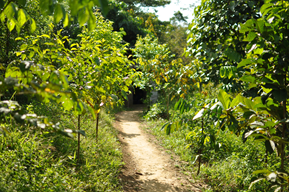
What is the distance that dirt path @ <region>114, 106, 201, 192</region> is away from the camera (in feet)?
13.7

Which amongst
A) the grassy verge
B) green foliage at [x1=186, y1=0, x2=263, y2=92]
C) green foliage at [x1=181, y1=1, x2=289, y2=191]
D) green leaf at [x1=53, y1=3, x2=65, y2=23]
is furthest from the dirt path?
green leaf at [x1=53, y1=3, x2=65, y2=23]

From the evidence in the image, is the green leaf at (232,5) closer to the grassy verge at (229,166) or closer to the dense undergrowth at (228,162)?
the dense undergrowth at (228,162)

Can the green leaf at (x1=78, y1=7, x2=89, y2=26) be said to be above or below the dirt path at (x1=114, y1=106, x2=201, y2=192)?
above

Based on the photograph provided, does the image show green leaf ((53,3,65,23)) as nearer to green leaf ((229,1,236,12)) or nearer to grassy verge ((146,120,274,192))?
green leaf ((229,1,236,12))

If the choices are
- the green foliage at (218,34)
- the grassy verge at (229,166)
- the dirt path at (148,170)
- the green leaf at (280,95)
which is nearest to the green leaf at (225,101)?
the green leaf at (280,95)

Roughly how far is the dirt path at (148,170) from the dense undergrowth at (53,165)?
1.03ft

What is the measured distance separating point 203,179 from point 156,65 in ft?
12.9

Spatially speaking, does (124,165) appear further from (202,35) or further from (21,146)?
(202,35)

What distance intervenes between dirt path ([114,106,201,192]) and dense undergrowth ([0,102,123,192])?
0.31 m

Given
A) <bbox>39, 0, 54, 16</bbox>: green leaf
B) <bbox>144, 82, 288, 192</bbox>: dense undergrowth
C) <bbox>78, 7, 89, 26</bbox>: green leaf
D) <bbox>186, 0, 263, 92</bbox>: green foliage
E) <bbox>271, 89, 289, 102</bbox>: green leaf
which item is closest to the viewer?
<bbox>78, 7, 89, 26</bbox>: green leaf

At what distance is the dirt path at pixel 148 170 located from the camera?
418 cm

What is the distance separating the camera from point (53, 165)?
3.42 meters

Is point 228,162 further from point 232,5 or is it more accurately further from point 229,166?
point 232,5

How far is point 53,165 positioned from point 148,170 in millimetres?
2194
